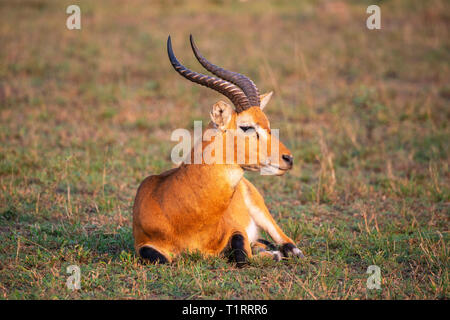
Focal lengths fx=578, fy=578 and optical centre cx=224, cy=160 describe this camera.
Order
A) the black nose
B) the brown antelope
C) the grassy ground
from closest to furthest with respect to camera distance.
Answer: the black nose, the brown antelope, the grassy ground

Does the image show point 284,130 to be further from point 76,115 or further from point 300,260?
point 300,260

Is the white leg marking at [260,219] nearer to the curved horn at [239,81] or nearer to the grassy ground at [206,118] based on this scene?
the grassy ground at [206,118]

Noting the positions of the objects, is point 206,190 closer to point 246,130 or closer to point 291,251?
point 246,130

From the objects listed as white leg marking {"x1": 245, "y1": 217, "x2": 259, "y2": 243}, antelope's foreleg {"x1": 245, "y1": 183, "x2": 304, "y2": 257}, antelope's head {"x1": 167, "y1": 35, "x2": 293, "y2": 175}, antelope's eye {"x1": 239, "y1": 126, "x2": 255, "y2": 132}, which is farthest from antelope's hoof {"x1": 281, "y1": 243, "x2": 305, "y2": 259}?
antelope's eye {"x1": 239, "y1": 126, "x2": 255, "y2": 132}

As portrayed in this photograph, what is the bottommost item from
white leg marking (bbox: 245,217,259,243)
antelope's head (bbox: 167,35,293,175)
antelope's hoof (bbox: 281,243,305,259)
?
antelope's hoof (bbox: 281,243,305,259)

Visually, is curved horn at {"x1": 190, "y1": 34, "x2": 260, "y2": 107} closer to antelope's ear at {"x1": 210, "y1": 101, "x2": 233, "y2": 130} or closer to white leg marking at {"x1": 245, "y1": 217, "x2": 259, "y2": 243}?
antelope's ear at {"x1": 210, "y1": 101, "x2": 233, "y2": 130}

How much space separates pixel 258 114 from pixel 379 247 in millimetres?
2158

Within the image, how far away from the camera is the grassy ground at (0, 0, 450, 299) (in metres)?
5.70

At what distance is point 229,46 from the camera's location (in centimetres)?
1622

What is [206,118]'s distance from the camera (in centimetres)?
1179

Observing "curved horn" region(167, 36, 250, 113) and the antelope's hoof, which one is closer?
"curved horn" region(167, 36, 250, 113)

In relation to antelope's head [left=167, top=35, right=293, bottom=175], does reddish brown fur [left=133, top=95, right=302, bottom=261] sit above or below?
below

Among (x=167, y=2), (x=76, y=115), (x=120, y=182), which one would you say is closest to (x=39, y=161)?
(x=120, y=182)

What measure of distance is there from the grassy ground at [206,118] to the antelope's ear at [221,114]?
1386 mm
